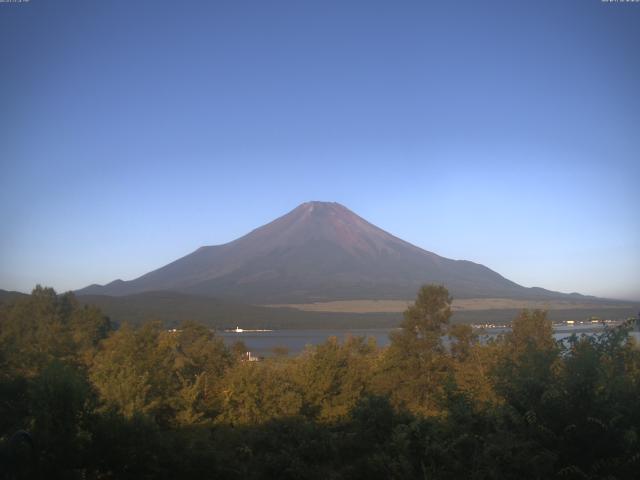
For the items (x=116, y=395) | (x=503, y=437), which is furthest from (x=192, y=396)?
(x=503, y=437)

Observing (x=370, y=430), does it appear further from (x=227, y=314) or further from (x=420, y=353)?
(x=227, y=314)

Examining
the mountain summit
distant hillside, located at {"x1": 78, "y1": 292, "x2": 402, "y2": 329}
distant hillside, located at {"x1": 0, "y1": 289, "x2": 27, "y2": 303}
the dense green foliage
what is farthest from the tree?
the mountain summit

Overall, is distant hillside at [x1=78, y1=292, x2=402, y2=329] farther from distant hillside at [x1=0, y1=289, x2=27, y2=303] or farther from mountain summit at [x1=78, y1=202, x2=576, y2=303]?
distant hillside at [x1=0, y1=289, x2=27, y2=303]

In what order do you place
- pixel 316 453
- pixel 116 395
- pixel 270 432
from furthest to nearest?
pixel 116 395 < pixel 270 432 < pixel 316 453

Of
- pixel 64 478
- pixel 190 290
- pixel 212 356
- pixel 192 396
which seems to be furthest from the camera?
pixel 190 290

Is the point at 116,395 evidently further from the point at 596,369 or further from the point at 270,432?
the point at 596,369

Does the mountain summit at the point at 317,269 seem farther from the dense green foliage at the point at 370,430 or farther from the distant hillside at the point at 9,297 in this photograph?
the dense green foliage at the point at 370,430

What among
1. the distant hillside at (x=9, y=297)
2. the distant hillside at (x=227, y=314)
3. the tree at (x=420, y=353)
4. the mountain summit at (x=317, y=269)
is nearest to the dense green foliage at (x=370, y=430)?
the tree at (x=420, y=353)

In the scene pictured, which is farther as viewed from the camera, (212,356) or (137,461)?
(212,356)
